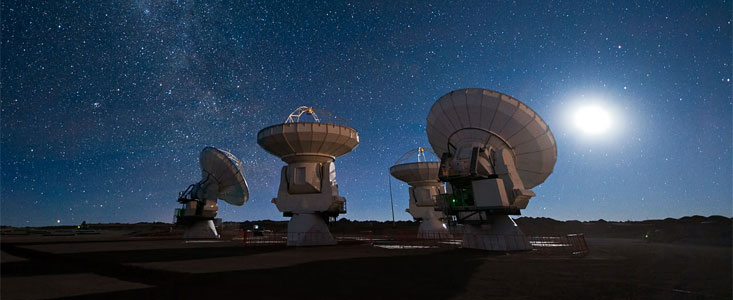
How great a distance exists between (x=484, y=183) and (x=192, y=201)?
3093cm

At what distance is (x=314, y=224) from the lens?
24688 mm

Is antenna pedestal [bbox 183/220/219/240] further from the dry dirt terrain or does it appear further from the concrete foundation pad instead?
the concrete foundation pad

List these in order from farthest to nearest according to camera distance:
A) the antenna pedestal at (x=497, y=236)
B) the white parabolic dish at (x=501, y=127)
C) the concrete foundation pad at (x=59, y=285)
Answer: the white parabolic dish at (x=501, y=127), the antenna pedestal at (x=497, y=236), the concrete foundation pad at (x=59, y=285)

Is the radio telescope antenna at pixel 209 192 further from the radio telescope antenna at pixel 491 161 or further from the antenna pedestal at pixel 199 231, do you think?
the radio telescope antenna at pixel 491 161

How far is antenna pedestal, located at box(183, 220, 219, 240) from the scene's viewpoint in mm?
36816

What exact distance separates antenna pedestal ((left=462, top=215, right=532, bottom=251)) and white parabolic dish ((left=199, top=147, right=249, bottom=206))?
25.8 metres

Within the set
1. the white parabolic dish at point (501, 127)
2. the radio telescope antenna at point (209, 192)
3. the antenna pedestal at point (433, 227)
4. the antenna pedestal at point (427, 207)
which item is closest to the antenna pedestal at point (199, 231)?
the radio telescope antenna at point (209, 192)

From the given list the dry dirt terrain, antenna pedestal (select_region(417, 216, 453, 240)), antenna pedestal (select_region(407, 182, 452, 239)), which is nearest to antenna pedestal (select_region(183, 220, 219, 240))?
antenna pedestal (select_region(407, 182, 452, 239))

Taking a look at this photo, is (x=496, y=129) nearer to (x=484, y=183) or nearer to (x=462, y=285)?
(x=484, y=183)

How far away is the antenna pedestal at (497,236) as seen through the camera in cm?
1830

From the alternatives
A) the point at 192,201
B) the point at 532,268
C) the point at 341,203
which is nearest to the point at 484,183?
the point at 532,268

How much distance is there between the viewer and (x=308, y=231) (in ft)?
79.8

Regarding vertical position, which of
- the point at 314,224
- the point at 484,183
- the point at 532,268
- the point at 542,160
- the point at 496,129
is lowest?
the point at 532,268

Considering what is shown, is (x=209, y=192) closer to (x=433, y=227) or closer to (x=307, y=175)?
(x=307, y=175)
